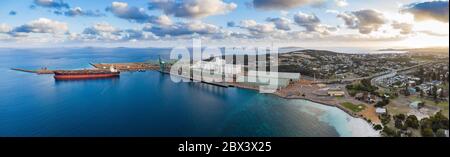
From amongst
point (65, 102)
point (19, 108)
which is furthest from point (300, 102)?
point (19, 108)

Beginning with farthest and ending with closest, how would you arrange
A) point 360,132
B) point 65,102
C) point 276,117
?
point 65,102, point 276,117, point 360,132

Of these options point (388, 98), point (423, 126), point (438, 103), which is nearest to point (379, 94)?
point (388, 98)

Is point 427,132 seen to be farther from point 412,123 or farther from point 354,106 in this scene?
point 354,106

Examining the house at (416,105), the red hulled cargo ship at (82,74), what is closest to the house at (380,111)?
the house at (416,105)

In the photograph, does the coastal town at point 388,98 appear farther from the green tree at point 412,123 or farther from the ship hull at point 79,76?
the ship hull at point 79,76

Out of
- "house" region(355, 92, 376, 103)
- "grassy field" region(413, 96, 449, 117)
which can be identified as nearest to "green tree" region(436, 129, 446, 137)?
"grassy field" region(413, 96, 449, 117)

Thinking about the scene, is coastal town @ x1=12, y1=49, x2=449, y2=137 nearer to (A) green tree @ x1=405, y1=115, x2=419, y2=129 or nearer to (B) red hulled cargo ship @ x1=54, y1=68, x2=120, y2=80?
(A) green tree @ x1=405, y1=115, x2=419, y2=129

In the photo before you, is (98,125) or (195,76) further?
(195,76)

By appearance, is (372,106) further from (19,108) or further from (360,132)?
(19,108)
